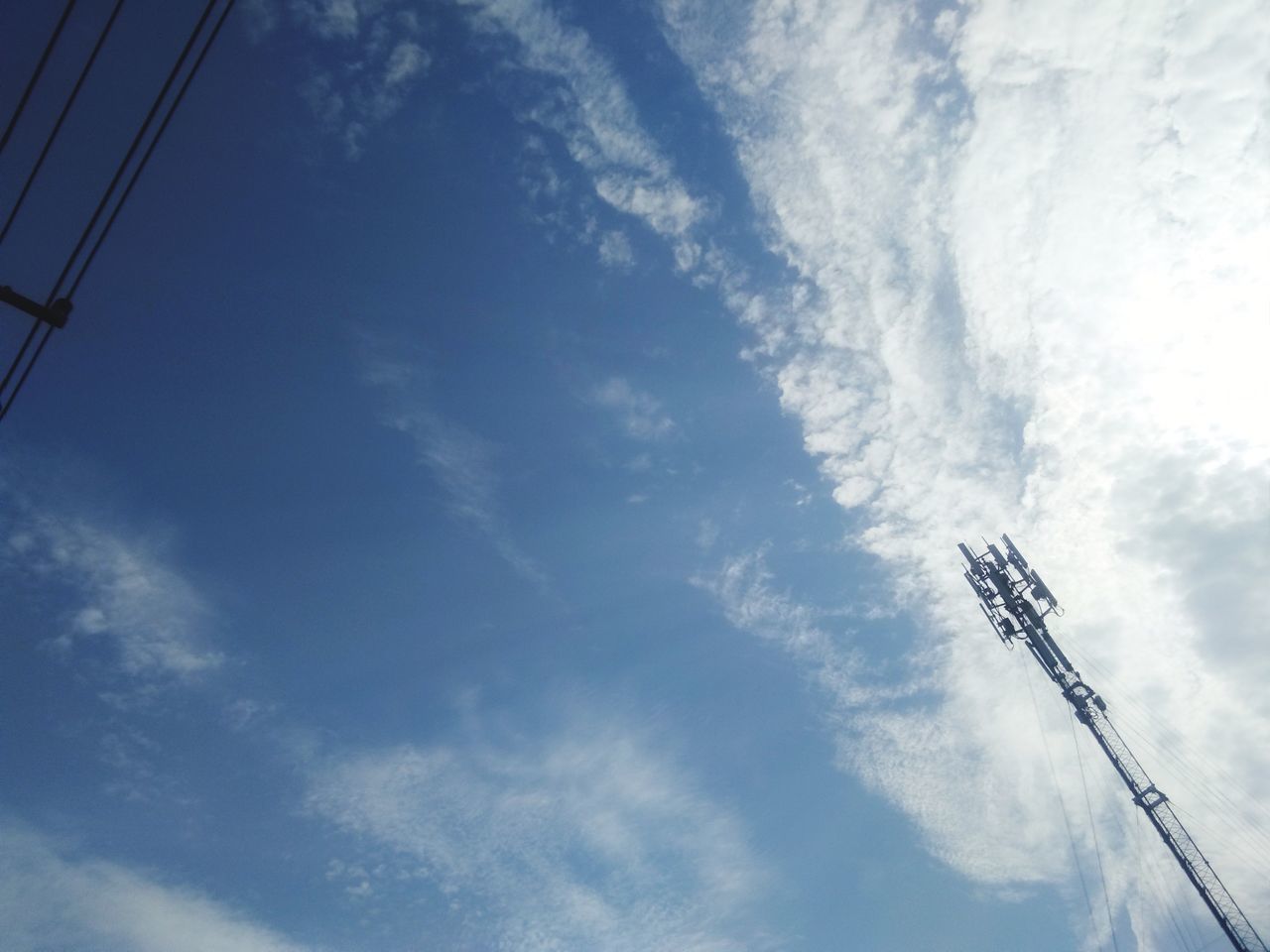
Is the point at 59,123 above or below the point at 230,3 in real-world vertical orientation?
below

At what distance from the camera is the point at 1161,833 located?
133 ft

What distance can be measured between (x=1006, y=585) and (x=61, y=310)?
52.9 m

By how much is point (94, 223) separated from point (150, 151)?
173 centimetres

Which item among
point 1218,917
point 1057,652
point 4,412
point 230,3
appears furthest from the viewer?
point 1057,652

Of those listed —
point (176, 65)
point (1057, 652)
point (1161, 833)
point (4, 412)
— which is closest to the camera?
point (176, 65)

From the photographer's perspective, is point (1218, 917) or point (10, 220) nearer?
point (10, 220)

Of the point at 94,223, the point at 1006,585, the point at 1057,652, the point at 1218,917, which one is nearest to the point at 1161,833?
the point at 1218,917

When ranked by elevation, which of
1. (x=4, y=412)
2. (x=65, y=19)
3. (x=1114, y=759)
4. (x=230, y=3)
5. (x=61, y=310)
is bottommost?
(x=1114, y=759)

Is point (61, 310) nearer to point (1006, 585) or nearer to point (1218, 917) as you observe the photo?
point (1006, 585)

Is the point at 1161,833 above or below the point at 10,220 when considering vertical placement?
below

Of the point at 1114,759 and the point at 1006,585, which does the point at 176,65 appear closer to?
the point at 1006,585

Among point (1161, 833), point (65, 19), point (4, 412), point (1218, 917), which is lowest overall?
point (1218, 917)

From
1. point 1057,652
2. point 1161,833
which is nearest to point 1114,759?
point 1161,833

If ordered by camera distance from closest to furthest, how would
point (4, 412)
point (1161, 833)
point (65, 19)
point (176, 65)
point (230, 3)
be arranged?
1. point (65, 19)
2. point (176, 65)
3. point (230, 3)
4. point (4, 412)
5. point (1161, 833)
